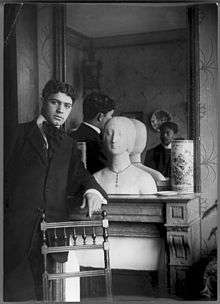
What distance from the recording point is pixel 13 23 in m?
1.78

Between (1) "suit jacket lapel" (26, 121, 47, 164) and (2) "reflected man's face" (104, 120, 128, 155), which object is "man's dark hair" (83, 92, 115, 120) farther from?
(1) "suit jacket lapel" (26, 121, 47, 164)

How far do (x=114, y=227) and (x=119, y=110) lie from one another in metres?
0.47

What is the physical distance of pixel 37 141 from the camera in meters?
1.80

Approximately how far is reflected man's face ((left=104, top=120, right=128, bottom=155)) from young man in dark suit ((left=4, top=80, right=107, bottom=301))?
136mm

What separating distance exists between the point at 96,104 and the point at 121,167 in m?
0.27

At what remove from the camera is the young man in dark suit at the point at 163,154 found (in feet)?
5.80

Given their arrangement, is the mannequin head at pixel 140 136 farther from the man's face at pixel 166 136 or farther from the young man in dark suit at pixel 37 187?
the young man in dark suit at pixel 37 187

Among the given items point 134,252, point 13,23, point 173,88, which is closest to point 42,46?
point 13,23

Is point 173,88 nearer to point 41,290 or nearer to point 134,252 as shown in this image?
point 134,252

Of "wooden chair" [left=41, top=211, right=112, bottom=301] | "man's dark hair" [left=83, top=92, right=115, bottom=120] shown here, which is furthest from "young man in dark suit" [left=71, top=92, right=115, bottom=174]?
"wooden chair" [left=41, top=211, right=112, bottom=301]

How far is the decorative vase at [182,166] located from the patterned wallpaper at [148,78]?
0.05 metres

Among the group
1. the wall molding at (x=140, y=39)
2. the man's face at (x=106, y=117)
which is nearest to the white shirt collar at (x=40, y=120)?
the man's face at (x=106, y=117)

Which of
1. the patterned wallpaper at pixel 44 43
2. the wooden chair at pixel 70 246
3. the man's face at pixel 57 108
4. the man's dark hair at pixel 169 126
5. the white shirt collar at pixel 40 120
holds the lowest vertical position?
the wooden chair at pixel 70 246

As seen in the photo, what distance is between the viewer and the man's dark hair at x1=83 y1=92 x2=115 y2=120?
5.80 feet
